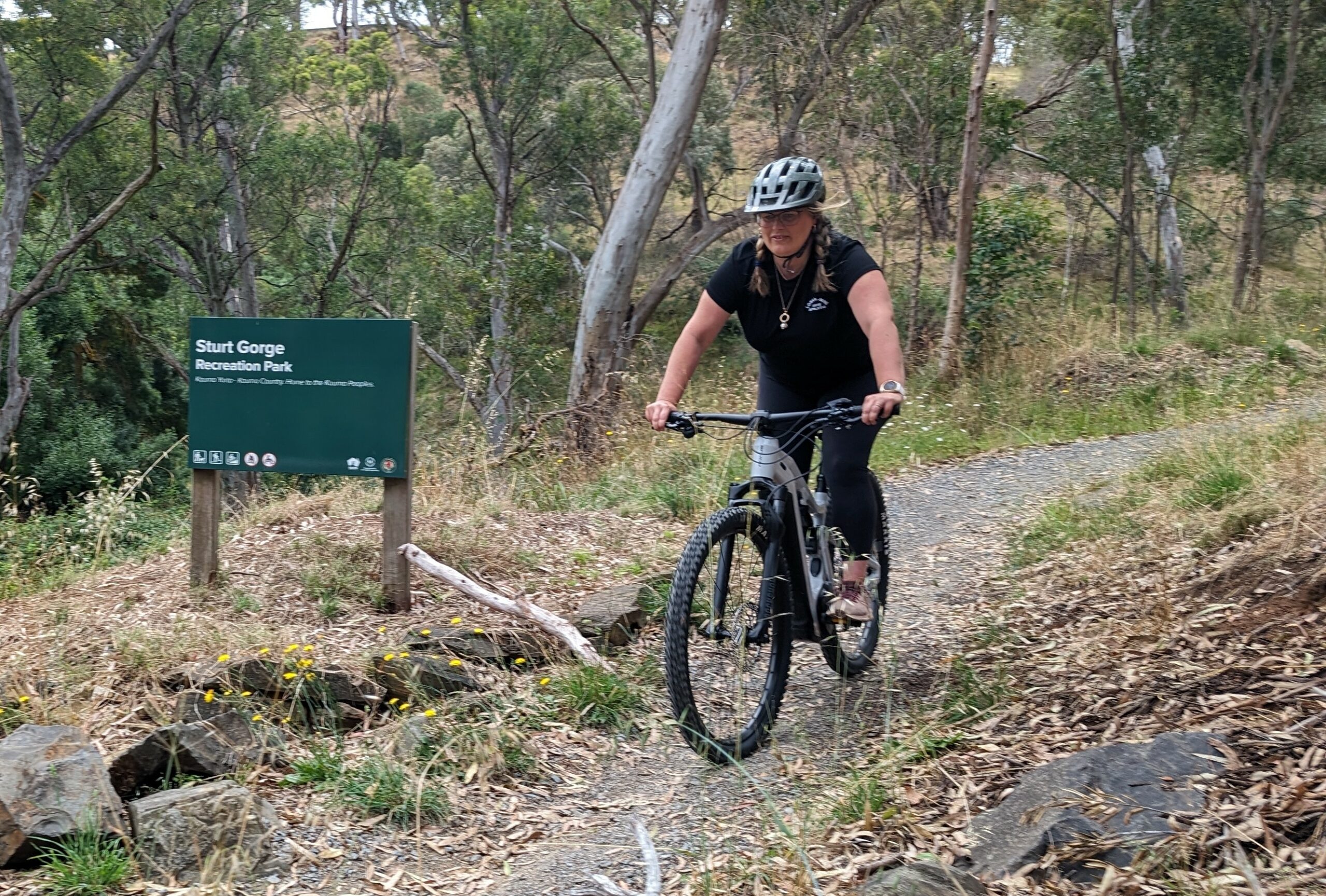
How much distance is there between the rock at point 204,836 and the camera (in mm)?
3443

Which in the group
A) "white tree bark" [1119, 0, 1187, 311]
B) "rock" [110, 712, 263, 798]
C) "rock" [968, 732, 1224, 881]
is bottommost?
"rock" [110, 712, 263, 798]

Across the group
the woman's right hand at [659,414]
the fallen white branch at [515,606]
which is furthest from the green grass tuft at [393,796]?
the woman's right hand at [659,414]

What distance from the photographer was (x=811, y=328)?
4.32 m

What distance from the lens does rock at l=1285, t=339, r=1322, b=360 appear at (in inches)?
462

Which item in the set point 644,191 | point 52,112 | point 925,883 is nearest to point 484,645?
point 925,883

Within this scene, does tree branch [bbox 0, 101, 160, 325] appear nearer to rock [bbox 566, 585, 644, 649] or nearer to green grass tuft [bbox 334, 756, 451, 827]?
rock [bbox 566, 585, 644, 649]

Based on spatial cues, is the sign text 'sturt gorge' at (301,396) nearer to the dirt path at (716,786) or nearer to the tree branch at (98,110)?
the dirt path at (716,786)

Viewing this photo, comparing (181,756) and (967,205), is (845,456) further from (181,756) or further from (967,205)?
(967,205)

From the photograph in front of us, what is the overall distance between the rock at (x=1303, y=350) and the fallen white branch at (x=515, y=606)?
9.49 metres

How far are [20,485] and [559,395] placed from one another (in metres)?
11.9

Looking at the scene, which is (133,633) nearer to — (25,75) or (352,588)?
(352,588)

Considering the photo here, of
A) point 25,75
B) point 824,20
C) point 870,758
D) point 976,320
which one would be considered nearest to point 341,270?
point 25,75

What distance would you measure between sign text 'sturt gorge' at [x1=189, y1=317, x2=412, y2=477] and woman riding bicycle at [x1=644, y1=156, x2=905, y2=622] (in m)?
1.57

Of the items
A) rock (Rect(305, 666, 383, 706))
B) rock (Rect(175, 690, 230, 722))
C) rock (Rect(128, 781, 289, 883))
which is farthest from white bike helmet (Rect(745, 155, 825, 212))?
rock (Rect(175, 690, 230, 722))
